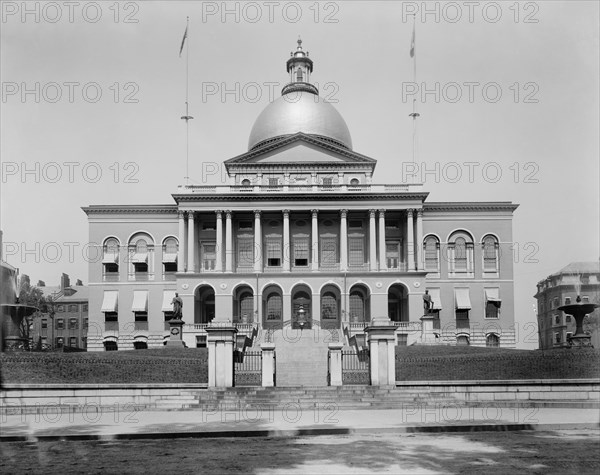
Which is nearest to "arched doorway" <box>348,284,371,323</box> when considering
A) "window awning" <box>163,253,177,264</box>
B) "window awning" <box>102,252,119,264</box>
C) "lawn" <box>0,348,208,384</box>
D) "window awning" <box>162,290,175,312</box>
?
"window awning" <box>162,290,175,312</box>

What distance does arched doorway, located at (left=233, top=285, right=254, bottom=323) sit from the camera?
198ft

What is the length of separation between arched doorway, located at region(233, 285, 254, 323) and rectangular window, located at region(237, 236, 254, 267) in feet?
7.92

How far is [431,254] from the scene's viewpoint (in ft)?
208

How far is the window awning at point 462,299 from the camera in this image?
62.0m

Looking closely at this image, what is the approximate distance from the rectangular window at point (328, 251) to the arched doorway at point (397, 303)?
5.78 metres

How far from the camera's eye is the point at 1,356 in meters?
26.2

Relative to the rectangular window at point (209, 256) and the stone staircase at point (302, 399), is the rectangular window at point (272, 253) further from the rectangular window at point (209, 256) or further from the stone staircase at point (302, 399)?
the stone staircase at point (302, 399)

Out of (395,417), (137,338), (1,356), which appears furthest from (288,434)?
(137,338)

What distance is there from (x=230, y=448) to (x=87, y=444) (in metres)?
3.26

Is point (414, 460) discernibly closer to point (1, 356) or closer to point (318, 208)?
point (1, 356)

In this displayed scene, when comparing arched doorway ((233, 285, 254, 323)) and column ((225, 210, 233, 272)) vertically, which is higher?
column ((225, 210, 233, 272))

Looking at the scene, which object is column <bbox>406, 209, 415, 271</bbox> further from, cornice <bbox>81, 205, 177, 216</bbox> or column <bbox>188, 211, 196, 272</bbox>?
cornice <bbox>81, 205, 177, 216</bbox>

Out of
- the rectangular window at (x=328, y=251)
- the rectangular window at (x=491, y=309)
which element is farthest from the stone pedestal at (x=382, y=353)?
the rectangular window at (x=491, y=309)

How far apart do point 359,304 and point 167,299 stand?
17330 millimetres
